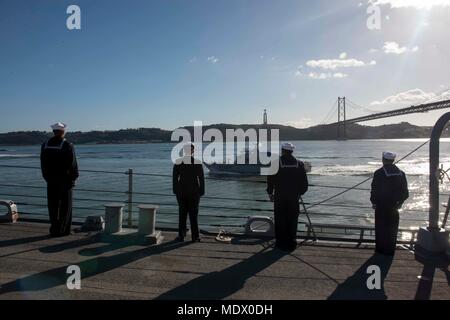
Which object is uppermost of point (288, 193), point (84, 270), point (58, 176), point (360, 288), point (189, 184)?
point (58, 176)

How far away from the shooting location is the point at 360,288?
4719 millimetres

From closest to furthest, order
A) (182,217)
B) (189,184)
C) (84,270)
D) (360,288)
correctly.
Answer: (360,288) < (84,270) < (189,184) < (182,217)

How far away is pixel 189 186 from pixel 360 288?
3089 millimetres

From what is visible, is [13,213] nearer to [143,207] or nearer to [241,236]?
[143,207]

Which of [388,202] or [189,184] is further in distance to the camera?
[189,184]

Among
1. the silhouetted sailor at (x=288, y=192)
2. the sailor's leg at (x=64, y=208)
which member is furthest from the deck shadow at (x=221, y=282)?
the sailor's leg at (x=64, y=208)

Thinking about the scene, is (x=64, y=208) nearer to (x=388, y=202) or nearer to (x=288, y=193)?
(x=288, y=193)

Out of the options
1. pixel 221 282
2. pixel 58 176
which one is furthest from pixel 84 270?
pixel 58 176

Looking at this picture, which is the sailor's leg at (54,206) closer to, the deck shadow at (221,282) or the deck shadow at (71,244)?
the deck shadow at (71,244)

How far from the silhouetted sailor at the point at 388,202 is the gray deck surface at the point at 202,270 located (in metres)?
0.24

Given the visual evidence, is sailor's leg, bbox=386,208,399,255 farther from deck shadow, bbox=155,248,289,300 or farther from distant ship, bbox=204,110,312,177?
distant ship, bbox=204,110,312,177

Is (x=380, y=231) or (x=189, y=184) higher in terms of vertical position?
(x=189, y=184)

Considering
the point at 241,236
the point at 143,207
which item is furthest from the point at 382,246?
the point at 143,207
